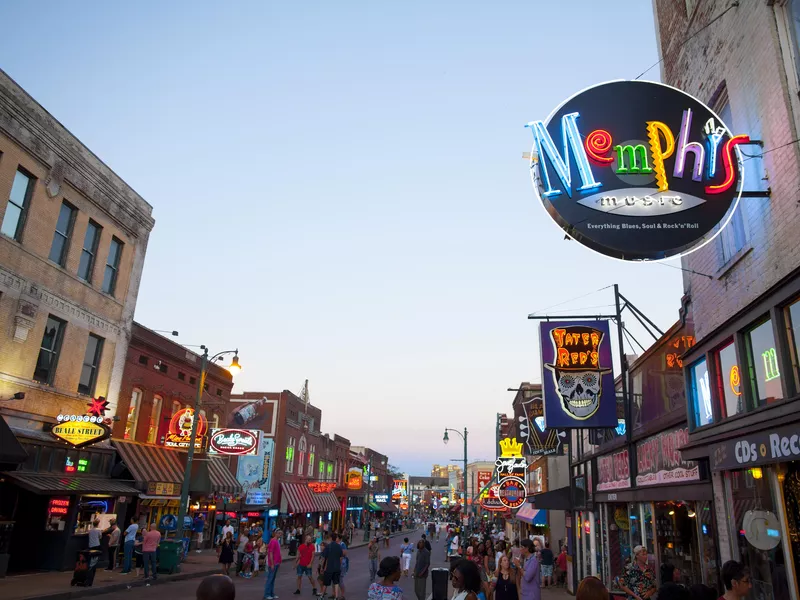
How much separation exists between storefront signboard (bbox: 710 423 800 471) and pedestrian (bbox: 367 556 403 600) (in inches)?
192

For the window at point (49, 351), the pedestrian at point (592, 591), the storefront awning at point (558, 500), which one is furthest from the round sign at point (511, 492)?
the pedestrian at point (592, 591)

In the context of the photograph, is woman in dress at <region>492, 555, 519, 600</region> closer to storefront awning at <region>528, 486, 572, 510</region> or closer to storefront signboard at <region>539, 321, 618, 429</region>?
storefront signboard at <region>539, 321, 618, 429</region>

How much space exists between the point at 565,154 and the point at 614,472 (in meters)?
10.8

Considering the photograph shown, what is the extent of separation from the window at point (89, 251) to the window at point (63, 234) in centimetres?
80

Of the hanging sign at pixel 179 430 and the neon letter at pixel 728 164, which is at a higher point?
the neon letter at pixel 728 164

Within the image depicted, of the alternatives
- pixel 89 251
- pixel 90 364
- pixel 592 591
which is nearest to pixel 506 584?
pixel 592 591

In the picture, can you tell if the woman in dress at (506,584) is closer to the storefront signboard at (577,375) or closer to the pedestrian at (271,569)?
the storefront signboard at (577,375)

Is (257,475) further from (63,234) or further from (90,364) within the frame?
(63,234)

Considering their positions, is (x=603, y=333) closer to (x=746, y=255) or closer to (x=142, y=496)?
(x=746, y=255)

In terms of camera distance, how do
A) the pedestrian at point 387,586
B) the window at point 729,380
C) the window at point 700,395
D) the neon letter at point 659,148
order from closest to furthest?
the pedestrian at point 387,586, the neon letter at point 659,148, the window at point 729,380, the window at point 700,395

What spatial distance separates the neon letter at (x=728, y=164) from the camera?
873cm

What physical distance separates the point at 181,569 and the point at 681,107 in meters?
22.2

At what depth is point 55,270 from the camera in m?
20.7

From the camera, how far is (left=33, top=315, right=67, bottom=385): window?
65.9ft
